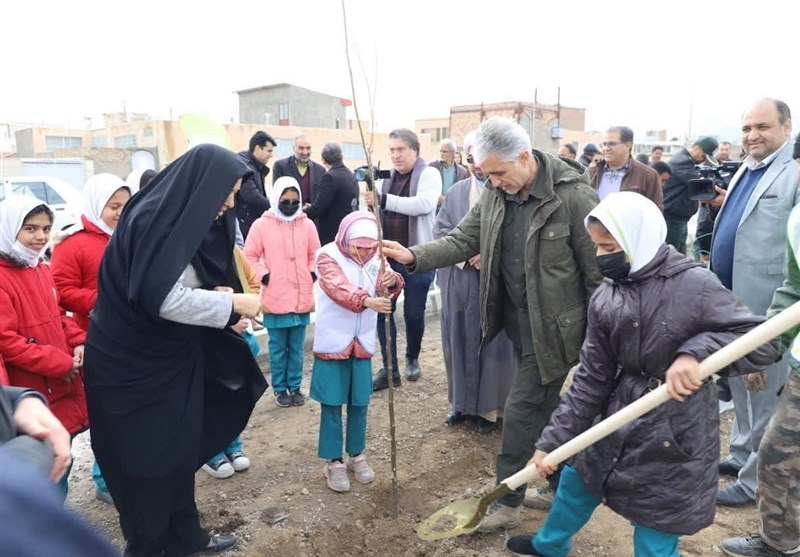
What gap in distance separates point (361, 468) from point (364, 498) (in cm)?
21

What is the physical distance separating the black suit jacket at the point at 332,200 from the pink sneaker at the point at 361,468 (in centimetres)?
275

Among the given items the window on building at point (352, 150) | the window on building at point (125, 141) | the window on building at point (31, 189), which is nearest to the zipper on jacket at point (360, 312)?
the window on building at point (31, 189)

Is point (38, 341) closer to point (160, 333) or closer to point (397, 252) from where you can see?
point (160, 333)

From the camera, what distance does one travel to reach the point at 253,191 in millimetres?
5645

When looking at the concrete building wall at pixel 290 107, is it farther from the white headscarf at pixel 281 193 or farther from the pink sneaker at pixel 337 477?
the pink sneaker at pixel 337 477

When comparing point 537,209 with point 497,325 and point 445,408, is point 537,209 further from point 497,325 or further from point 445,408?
point 445,408

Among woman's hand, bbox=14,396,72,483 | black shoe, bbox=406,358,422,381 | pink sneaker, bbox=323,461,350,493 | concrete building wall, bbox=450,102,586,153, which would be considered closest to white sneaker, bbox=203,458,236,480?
pink sneaker, bbox=323,461,350,493

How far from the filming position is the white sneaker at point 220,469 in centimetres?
349

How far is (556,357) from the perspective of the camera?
9.22 ft

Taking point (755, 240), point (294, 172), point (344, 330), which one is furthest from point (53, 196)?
point (755, 240)

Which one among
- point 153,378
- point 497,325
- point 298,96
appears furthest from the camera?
point 298,96

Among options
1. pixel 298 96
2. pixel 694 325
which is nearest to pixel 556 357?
pixel 694 325

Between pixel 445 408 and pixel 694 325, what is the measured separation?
274cm

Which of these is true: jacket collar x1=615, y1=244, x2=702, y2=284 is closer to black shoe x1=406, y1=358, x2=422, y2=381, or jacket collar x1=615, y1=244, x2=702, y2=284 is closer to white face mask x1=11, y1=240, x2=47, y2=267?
white face mask x1=11, y1=240, x2=47, y2=267
